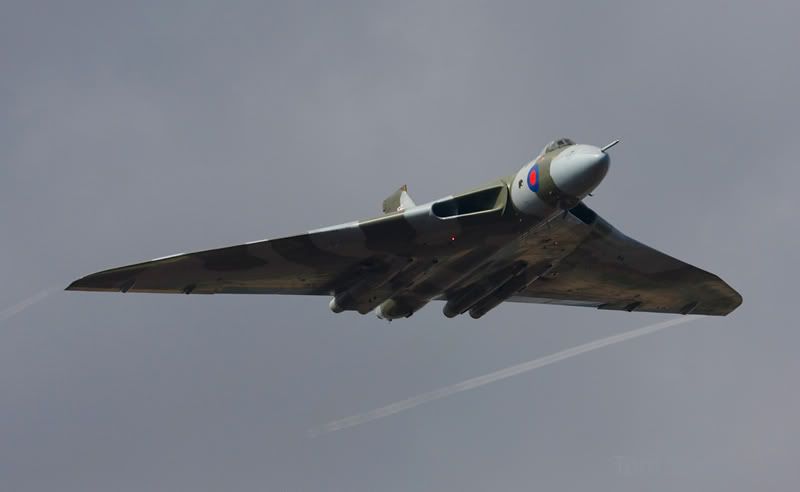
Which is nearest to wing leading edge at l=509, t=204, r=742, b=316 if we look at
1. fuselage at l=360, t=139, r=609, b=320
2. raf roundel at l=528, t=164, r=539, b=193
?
fuselage at l=360, t=139, r=609, b=320

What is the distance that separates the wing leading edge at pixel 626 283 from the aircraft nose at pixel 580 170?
3972 mm

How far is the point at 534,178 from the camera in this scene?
1228 inches

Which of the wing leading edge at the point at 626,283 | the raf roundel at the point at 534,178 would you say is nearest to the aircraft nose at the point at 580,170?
the raf roundel at the point at 534,178

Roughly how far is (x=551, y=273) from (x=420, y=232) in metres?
6.90

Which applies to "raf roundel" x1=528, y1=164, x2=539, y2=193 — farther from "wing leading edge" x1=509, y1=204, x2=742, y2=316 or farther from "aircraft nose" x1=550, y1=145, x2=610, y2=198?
"wing leading edge" x1=509, y1=204, x2=742, y2=316

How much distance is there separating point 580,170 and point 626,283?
992 cm

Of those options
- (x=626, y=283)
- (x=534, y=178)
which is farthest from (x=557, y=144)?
(x=626, y=283)

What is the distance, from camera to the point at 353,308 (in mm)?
34969

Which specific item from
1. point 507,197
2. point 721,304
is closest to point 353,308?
point 507,197

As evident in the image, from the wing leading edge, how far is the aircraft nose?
156 inches

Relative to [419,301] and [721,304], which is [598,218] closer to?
[419,301]

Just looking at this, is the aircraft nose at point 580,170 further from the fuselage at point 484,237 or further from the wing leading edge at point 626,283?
the wing leading edge at point 626,283

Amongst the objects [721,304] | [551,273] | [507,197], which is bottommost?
[721,304]

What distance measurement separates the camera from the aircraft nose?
30.1m
